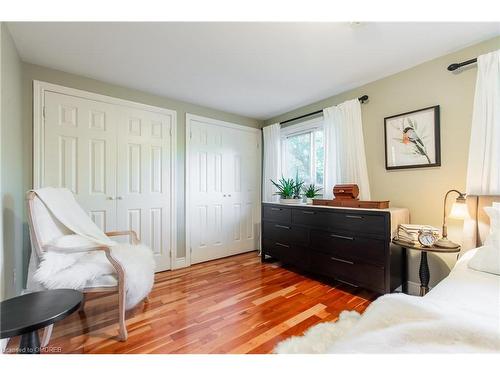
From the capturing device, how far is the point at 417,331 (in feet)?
2.40

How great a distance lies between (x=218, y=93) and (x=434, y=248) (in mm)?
2673

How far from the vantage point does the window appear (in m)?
3.15

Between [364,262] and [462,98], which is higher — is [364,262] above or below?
below

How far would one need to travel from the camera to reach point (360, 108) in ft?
8.48

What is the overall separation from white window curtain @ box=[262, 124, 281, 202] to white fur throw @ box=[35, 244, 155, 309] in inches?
84.3

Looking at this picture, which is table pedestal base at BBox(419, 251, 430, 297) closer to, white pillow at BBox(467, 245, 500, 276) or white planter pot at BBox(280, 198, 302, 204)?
white pillow at BBox(467, 245, 500, 276)

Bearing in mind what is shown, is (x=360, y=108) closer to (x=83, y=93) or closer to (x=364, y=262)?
(x=364, y=262)

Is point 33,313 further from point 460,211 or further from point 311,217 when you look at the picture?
point 460,211

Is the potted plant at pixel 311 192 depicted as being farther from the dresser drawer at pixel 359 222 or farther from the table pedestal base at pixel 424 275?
the table pedestal base at pixel 424 275

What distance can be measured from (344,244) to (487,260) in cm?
102

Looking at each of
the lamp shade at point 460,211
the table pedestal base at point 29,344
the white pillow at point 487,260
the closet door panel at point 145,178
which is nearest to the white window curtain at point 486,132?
the lamp shade at point 460,211

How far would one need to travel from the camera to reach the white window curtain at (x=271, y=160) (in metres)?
3.58

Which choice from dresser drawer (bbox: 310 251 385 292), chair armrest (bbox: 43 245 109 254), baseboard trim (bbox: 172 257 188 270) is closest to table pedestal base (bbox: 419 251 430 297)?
dresser drawer (bbox: 310 251 385 292)
